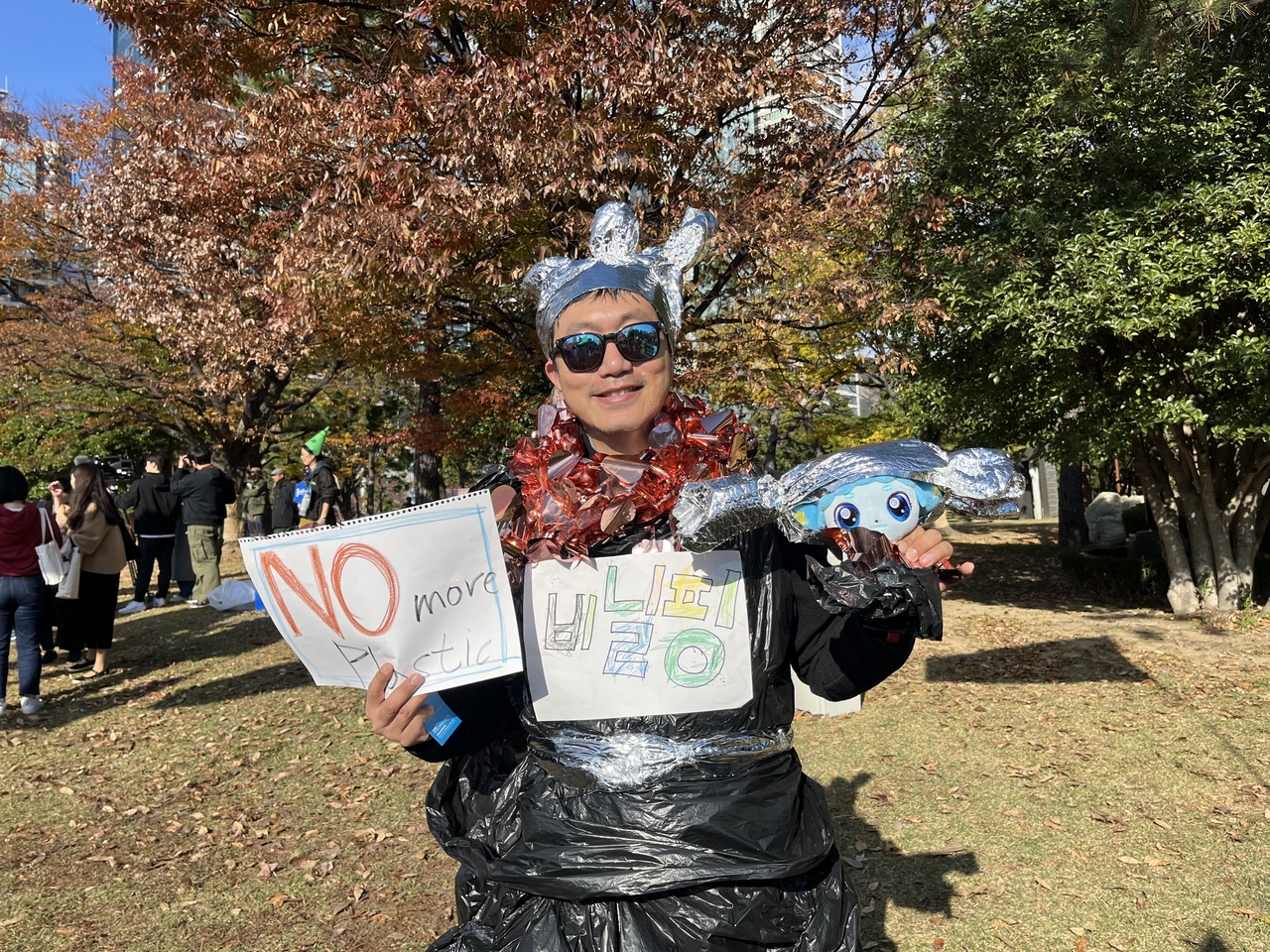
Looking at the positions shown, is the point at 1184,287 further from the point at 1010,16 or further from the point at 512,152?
the point at 512,152

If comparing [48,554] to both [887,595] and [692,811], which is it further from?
[887,595]

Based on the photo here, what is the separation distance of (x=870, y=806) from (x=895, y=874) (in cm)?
76

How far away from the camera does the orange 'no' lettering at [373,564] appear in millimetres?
1557

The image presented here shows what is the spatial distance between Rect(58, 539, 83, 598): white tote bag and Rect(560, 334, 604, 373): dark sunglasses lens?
6.69m

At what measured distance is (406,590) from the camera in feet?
5.17

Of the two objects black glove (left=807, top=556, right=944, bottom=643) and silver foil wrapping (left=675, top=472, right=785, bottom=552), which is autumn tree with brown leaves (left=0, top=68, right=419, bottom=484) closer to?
silver foil wrapping (left=675, top=472, right=785, bottom=552)

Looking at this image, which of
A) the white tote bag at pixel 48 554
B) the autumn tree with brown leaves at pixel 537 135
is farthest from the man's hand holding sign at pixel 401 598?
the white tote bag at pixel 48 554

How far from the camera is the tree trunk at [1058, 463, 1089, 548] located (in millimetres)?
14477

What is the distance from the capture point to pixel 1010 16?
8344mm

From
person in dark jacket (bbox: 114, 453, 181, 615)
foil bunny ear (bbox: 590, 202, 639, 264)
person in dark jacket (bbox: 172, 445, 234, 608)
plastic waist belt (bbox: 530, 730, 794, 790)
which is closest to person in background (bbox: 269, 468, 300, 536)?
person in dark jacket (bbox: 172, 445, 234, 608)

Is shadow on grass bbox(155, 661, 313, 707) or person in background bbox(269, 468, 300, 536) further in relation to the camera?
person in background bbox(269, 468, 300, 536)

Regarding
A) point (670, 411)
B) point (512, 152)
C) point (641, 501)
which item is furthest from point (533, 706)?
point (512, 152)

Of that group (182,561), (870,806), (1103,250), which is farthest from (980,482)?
(182,561)

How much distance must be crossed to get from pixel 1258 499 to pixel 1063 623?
7.42 ft
